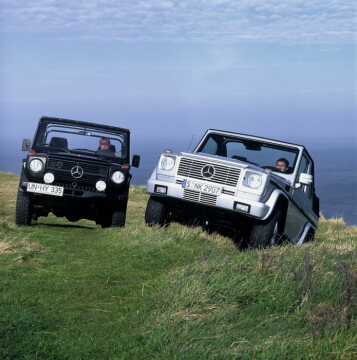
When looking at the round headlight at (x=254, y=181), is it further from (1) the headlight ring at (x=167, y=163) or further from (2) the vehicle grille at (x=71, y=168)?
(2) the vehicle grille at (x=71, y=168)

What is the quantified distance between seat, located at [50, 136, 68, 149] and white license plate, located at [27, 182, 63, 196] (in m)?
1.19

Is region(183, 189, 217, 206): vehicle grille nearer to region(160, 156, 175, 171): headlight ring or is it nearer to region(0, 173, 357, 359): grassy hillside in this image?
region(160, 156, 175, 171): headlight ring

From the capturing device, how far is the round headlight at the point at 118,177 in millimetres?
9758

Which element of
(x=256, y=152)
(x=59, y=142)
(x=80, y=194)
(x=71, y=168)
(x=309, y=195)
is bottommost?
(x=80, y=194)

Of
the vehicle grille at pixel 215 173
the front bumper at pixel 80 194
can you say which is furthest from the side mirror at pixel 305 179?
the front bumper at pixel 80 194

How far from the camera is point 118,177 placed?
32.1 ft

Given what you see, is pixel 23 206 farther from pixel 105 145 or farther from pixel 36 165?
pixel 105 145

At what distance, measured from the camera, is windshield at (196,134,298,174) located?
31.6 feet

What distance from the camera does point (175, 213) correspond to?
9.09 m

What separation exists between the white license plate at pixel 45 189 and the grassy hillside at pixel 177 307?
97.9 inches

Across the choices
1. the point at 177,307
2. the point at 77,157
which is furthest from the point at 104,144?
the point at 177,307

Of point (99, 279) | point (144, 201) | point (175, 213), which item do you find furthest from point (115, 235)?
point (144, 201)

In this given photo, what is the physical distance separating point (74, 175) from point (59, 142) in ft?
3.91

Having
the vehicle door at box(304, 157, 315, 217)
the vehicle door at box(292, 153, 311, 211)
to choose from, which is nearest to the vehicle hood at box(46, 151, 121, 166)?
the vehicle door at box(292, 153, 311, 211)
